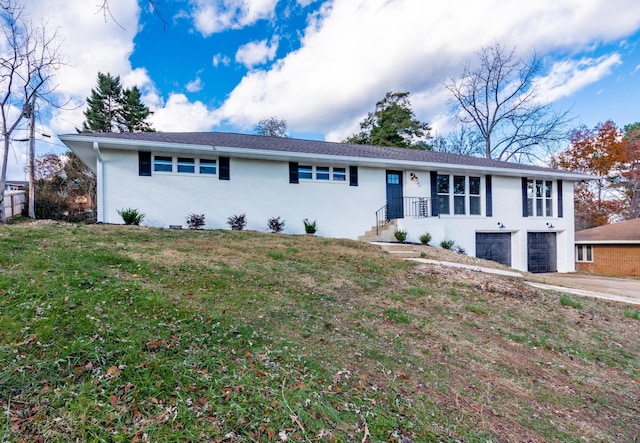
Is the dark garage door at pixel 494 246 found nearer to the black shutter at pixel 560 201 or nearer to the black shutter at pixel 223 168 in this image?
the black shutter at pixel 560 201

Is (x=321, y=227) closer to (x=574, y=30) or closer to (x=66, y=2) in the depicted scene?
(x=66, y=2)

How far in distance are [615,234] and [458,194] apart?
463 inches

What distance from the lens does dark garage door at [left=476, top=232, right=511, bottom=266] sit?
45.3 ft

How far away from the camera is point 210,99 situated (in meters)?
18.1

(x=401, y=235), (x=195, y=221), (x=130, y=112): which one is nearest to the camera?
(x=195, y=221)

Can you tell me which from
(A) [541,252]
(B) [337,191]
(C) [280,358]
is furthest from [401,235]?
(C) [280,358]

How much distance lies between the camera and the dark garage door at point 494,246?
13812 millimetres

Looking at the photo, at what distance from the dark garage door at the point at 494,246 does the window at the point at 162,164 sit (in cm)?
1283

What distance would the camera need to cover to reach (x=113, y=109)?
89.8ft

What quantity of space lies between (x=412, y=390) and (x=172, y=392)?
1879mm

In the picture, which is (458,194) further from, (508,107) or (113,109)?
(113,109)

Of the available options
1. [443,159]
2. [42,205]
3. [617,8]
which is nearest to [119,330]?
[443,159]

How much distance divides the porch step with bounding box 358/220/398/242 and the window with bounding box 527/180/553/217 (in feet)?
24.0

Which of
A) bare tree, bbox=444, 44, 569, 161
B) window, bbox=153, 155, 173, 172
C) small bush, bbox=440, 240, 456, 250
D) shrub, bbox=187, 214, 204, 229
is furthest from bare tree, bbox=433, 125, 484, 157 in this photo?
window, bbox=153, 155, 173, 172
